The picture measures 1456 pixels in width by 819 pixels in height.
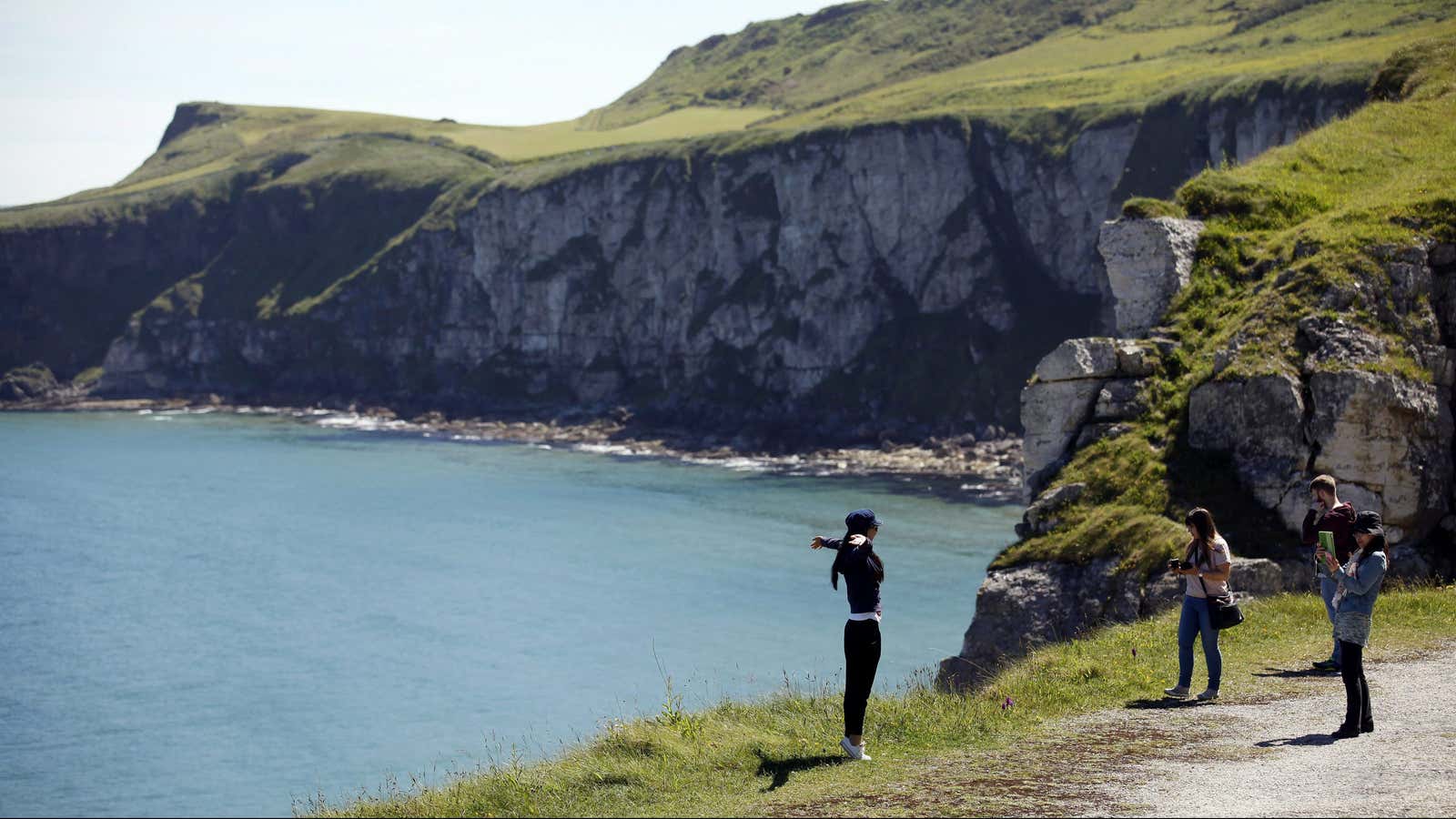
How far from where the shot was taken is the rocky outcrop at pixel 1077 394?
2834 cm

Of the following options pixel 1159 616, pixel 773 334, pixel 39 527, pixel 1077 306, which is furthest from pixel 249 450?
pixel 1159 616

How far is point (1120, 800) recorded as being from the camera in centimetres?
1244

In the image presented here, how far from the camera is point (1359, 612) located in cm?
1462

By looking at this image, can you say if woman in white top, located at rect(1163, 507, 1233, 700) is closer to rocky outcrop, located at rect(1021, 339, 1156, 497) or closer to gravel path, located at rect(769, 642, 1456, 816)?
gravel path, located at rect(769, 642, 1456, 816)

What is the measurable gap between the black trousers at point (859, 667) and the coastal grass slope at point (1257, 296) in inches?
444

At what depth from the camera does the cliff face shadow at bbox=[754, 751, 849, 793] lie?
46.5 feet

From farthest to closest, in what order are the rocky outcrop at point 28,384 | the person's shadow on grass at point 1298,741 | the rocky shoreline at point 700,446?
the rocky outcrop at point 28,384 < the rocky shoreline at point 700,446 < the person's shadow on grass at point 1298,741

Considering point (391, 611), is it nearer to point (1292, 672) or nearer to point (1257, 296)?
point (1257, 296)

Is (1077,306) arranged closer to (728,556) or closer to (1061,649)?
(728,556)

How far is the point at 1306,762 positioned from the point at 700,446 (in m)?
116

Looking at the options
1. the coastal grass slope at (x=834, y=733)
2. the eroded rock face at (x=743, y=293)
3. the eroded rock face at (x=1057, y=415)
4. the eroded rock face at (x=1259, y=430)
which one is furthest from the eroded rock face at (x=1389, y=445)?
the eroded rock face at (x=743, y=293)

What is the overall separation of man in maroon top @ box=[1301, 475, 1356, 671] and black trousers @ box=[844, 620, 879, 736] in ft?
18.6

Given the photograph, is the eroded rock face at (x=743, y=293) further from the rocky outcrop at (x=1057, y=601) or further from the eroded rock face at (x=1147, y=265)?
the rocky outcrop at (x=1057, y=601)

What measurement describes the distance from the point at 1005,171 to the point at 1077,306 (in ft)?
57.5
